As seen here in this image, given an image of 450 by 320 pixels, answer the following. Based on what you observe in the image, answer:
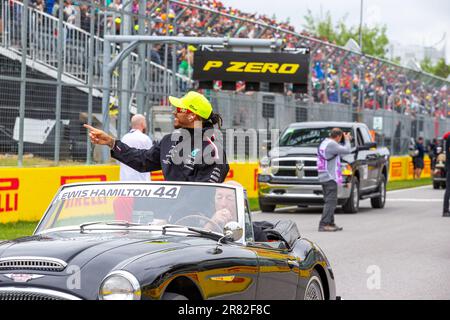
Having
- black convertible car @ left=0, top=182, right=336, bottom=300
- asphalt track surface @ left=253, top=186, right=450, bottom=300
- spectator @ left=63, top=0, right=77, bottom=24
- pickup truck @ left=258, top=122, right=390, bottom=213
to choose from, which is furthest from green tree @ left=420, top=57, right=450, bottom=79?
black convertible car @ left=0, top=182, right=336, bottom=300

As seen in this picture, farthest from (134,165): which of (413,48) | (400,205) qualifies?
(413,48)

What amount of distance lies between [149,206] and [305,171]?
1537cm

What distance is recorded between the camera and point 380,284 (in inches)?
441

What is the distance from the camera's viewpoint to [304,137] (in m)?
23.6

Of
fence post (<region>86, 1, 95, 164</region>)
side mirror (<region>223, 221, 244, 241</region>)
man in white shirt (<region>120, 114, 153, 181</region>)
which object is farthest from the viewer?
fence post (<region>86, 1, 95, 164</region>)

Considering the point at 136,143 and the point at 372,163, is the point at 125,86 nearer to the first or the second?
the point at 372,163

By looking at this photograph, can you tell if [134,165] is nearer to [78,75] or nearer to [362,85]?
[78,75]

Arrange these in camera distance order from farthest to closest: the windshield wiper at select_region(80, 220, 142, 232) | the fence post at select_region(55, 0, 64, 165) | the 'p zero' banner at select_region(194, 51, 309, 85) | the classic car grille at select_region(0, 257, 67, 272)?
1. the 'p zero' banner at select_region(194, 51, 309, 85)
2. the fence post at select_region(55, 0, 64, 165)
3. the windshield wiper at select_region(80, 220, 142, 232)
4. the classic car grille at select_region(0, 257, 67, 272)

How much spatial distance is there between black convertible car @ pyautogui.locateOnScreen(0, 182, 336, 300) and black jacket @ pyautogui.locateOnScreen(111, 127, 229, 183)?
2.00ft

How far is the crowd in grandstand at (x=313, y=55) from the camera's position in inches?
892

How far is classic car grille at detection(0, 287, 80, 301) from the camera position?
18.9 feet

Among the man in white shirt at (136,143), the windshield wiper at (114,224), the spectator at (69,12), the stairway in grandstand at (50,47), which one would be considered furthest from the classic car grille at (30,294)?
the spectator at (69,12)

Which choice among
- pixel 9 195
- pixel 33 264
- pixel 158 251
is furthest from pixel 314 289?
pixel 9 195

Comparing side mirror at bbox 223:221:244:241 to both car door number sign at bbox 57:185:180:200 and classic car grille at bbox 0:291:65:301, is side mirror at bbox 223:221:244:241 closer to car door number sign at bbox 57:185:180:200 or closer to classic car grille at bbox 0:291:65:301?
car door number sign at bbox 57:185:180:200
